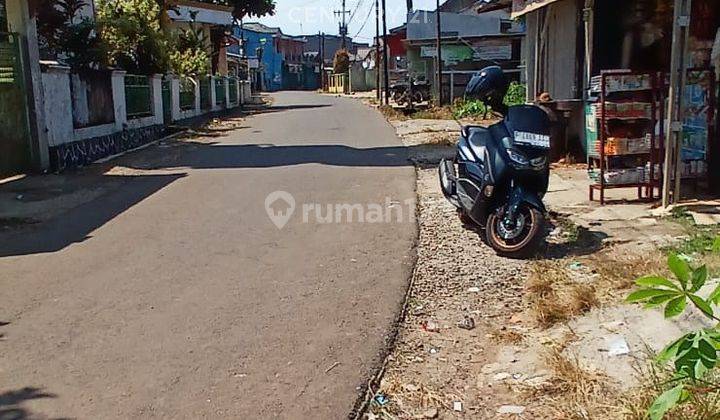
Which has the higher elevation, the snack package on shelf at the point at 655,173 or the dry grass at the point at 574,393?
the snack package on shelf at the point at 655,173

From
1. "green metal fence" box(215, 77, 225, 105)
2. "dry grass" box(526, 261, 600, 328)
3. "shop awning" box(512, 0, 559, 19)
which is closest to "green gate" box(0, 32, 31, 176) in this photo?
"shop awning" box(512, 0, 559, 19)

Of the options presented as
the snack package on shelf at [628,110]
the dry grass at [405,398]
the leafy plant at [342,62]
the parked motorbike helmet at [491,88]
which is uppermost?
the leafy plant at [342,62]

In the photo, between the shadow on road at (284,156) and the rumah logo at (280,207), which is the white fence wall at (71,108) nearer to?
the shadow on road at (284,156)

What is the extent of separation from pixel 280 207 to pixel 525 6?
6.94 m

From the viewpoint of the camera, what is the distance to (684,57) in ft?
25.2

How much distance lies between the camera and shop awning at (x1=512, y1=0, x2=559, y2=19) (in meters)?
12.1

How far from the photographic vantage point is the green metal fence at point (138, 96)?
17.3 m

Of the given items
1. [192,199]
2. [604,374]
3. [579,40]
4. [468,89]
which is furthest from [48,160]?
[604,374]

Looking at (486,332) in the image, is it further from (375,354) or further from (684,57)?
(684,57)

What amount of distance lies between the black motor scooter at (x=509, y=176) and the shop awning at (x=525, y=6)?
4.99m

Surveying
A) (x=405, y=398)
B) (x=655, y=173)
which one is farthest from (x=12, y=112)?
(x=405, y=398)

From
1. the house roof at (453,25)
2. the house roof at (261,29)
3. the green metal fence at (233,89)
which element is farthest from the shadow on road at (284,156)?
the house roof at (261,29)

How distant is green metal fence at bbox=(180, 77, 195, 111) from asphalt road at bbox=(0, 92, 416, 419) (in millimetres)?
14164

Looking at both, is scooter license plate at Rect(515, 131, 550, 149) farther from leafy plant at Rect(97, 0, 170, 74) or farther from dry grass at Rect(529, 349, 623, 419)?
leafy plant at Rect(97, 0, 170, 74)
